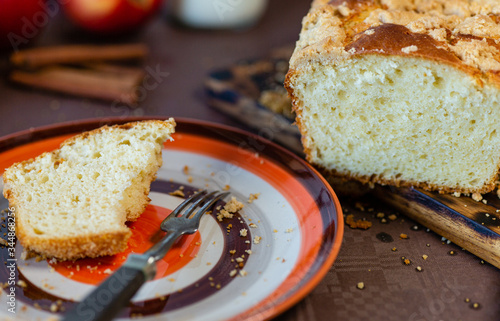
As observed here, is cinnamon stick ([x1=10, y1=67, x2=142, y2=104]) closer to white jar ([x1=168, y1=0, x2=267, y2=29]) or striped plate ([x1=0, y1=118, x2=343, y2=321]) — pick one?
striped plate ([x1=0, y1=118, x2=343, y2=321])

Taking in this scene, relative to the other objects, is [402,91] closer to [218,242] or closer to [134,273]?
[218,242]

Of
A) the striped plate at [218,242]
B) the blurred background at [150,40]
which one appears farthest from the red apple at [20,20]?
the striped plate at [218,242]

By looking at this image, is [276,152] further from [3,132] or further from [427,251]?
[3,132]

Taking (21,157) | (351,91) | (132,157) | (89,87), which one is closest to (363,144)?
(351,91)

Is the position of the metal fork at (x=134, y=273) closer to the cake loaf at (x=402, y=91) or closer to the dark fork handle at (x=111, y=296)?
the dark fork handle at (x=111, y=296)

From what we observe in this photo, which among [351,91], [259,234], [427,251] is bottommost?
[427,251]

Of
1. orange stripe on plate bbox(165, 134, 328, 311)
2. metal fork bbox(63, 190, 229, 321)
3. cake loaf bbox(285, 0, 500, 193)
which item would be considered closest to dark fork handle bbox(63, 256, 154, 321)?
metal fork bbox(63, 190, 229, 321)

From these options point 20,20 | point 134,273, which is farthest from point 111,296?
point 20,20
